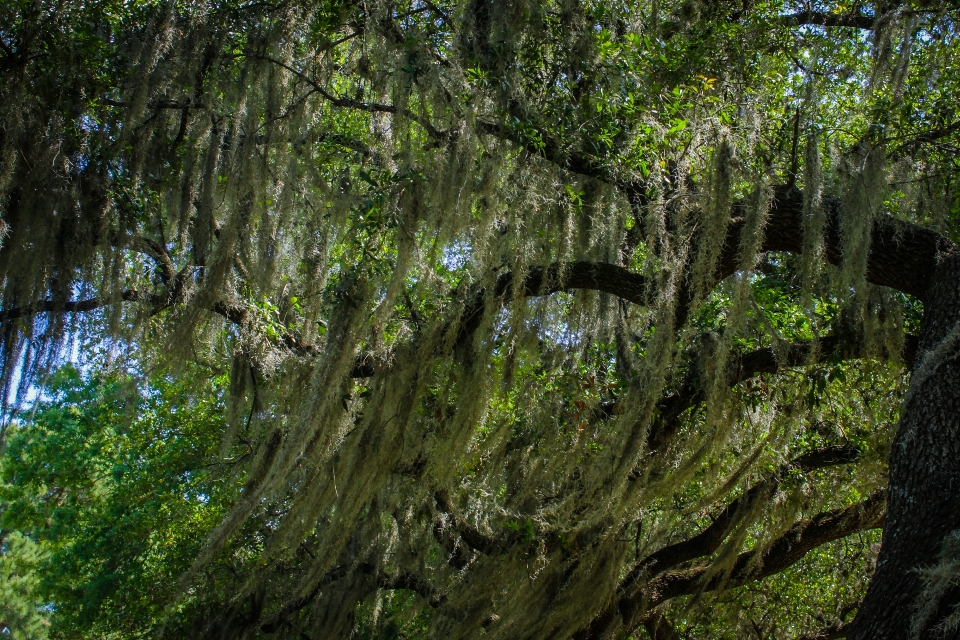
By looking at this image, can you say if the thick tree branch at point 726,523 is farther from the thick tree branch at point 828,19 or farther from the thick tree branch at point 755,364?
the thick tree branch at point 828,19

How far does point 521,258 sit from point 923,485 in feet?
5.66

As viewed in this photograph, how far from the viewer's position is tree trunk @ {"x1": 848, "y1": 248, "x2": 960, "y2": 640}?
2.45 metres

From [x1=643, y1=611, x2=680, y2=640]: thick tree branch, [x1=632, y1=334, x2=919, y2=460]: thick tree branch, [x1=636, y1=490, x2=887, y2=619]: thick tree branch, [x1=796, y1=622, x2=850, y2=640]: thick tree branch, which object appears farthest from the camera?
[x1=796, y1=622, x2=850, y2=640]: thick tree branch

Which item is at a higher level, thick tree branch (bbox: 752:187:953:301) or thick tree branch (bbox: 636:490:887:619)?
thick tree branch (bbox: 752:187:953:301)

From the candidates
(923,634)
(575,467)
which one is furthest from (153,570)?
(923,634)

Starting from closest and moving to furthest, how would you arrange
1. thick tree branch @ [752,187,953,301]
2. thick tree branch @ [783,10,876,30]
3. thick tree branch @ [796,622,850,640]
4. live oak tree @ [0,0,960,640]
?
thick tree branch @ [752,187,953,301] < live oak tree @ [0,0,960,640] < thick tree branch @ [783,10,876,30] < thick tree branch @ [796,622,850,640]

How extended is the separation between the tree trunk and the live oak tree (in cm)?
2

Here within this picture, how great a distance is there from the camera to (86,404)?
7.68 m

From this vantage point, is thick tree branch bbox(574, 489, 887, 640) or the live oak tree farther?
thick tree branch bbox(574, 489, 887, 640)

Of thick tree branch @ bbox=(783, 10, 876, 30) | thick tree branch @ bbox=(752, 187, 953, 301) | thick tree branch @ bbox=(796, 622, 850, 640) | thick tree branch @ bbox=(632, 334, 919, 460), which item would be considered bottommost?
thick tree branch @ bbox=(796, 622, 850, 640)

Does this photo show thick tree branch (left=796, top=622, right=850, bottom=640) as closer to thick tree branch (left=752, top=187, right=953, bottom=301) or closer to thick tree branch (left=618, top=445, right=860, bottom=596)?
thick tree branch (left=618, top=445, right=860, bottom=596)

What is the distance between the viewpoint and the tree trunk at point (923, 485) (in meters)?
2.45

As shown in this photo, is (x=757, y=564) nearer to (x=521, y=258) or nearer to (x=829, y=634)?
(x=829, y=634)

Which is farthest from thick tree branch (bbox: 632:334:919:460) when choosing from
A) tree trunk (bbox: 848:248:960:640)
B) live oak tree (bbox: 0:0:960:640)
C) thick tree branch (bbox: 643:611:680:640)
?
thick tree branch (bbox: 643:611:680:640)
